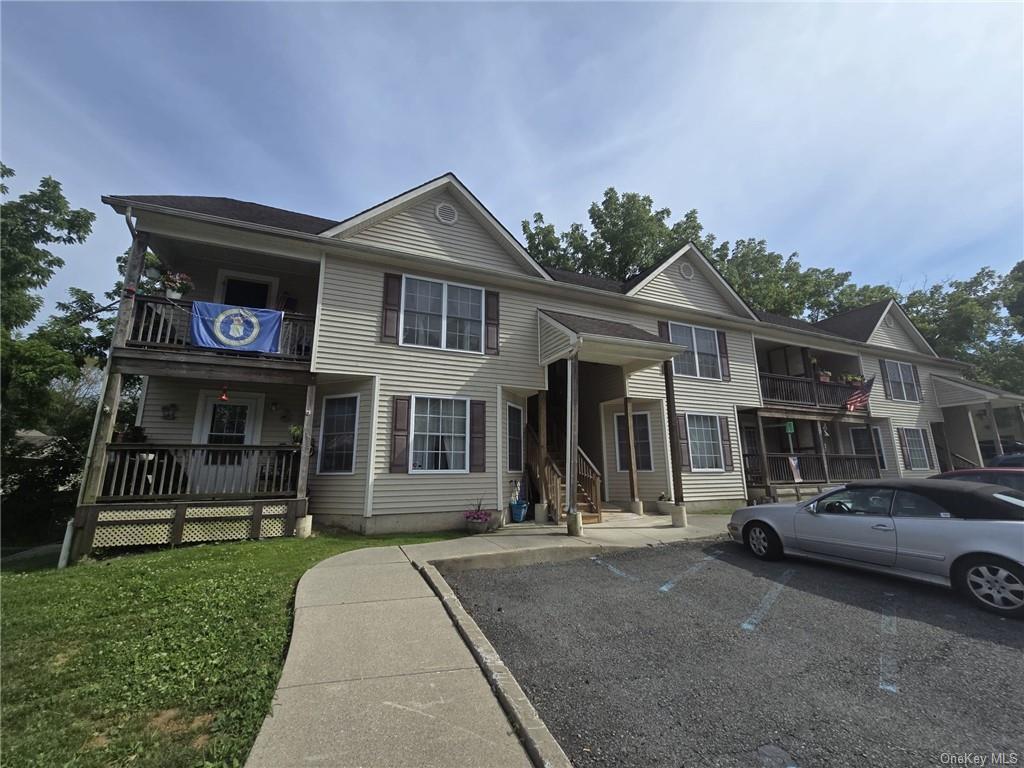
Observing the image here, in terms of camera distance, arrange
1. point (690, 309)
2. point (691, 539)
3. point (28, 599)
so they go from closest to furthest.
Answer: point (28, 599) < point (691, 539) < point (690, 309)

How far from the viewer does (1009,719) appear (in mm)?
2977

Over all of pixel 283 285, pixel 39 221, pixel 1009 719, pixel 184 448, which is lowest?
pixel 1009 719

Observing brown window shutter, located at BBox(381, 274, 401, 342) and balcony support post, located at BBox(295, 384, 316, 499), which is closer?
balcony support post, located at BBox(295, 384, 316, 499)

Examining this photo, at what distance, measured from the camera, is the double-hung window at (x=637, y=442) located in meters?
13.9

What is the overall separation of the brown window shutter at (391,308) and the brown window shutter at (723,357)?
11245mm

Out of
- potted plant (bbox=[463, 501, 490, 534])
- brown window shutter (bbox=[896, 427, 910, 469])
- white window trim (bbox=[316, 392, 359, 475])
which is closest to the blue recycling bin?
potted plant (bbox=[463, 501, 490, 534])

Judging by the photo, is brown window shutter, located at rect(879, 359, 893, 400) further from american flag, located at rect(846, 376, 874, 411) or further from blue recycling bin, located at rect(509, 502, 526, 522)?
blue recycling bin, located at rect(509, 502, 526, 522)

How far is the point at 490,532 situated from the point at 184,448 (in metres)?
6.37

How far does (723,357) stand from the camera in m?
15.4

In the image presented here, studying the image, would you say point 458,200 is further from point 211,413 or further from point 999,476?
point 999,476

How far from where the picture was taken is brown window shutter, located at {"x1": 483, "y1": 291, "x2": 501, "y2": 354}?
454 inches

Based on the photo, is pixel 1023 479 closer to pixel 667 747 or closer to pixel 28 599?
pixel 667 747

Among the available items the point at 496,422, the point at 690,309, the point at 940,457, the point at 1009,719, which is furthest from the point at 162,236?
the point at 940,457

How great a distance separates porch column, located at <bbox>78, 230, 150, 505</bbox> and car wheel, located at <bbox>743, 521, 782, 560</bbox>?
455 inches
